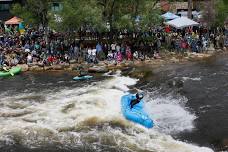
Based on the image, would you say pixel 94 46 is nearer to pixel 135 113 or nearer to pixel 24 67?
pixel 24 67

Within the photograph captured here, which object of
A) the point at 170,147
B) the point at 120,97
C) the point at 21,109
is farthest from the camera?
the point at 120,97

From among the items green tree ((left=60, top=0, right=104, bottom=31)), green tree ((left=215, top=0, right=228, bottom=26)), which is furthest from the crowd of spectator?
green tree ((left=60, top=0, right=104, bottom=31))

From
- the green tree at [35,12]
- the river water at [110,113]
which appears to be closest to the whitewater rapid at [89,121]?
the river water at [110,113]

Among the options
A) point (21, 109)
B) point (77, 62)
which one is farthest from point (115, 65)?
point (21, 109)

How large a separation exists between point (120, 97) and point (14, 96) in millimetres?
6055

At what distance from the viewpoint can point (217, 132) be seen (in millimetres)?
20719

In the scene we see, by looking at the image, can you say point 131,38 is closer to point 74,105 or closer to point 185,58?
point 185,58

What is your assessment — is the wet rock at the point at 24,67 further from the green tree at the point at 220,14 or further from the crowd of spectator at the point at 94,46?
the green tree at the point at 220,14

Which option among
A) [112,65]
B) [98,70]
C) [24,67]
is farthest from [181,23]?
[24,67]

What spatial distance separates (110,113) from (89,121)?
1448mm

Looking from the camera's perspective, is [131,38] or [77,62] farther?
[131,38]

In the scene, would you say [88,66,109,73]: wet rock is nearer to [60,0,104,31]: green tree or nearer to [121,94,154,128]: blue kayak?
[60,0,104,31]: green tree

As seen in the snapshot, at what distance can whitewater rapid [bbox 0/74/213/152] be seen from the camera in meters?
19.8

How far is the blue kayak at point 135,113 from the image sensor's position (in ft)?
70.4
